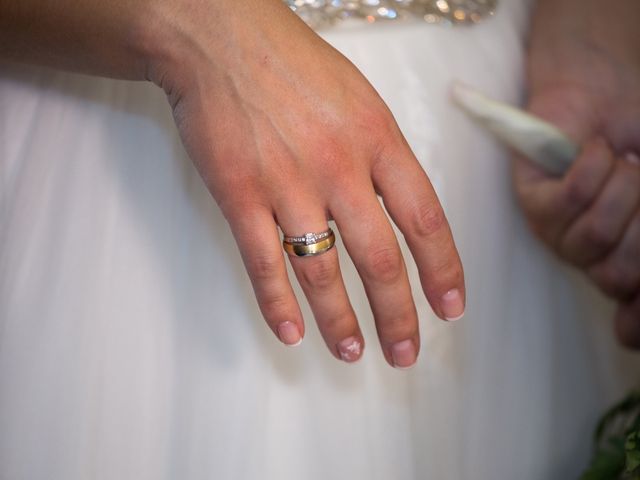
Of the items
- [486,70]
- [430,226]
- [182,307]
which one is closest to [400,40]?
[486,70]

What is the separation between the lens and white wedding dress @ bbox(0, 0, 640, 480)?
2.19ft

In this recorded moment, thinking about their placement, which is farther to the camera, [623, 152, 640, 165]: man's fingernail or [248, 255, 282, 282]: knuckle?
[623, 152, 640, 165]: man's fingernail

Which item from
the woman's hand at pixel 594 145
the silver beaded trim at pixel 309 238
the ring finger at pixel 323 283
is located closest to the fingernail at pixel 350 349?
the ring finger at pixel 323 283

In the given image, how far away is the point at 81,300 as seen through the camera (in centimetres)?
68

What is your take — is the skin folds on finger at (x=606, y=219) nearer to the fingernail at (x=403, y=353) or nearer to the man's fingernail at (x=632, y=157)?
the man's fingernail at (x=632, y=157)

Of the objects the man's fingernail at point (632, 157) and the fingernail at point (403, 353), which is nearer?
the fingernail at point (403, 353)

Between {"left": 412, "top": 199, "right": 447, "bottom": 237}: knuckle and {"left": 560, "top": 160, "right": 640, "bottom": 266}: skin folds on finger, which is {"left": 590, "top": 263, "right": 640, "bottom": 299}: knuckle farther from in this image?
{"left": 412, "top": 199, "right": 447, "bottom": 237}: knuckle

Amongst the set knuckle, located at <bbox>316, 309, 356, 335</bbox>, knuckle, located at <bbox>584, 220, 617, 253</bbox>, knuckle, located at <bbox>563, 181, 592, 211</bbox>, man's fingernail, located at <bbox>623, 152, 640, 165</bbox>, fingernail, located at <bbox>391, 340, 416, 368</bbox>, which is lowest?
fingernail, located at <bbox>391, 340, 416, 368</bbox>

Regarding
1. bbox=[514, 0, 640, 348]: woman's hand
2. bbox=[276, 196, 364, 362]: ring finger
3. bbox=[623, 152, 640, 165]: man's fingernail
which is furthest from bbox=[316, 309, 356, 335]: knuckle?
bbox=[623, 152, 640, 165]: man's fingernail

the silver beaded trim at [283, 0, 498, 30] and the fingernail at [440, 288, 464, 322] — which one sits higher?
the silver beaded trim at [283, 0, 498, 30]

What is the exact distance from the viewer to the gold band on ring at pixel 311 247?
0.61 meters

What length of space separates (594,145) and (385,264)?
13.9 inches

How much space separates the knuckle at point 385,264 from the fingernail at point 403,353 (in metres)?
0.06

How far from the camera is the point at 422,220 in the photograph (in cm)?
63
